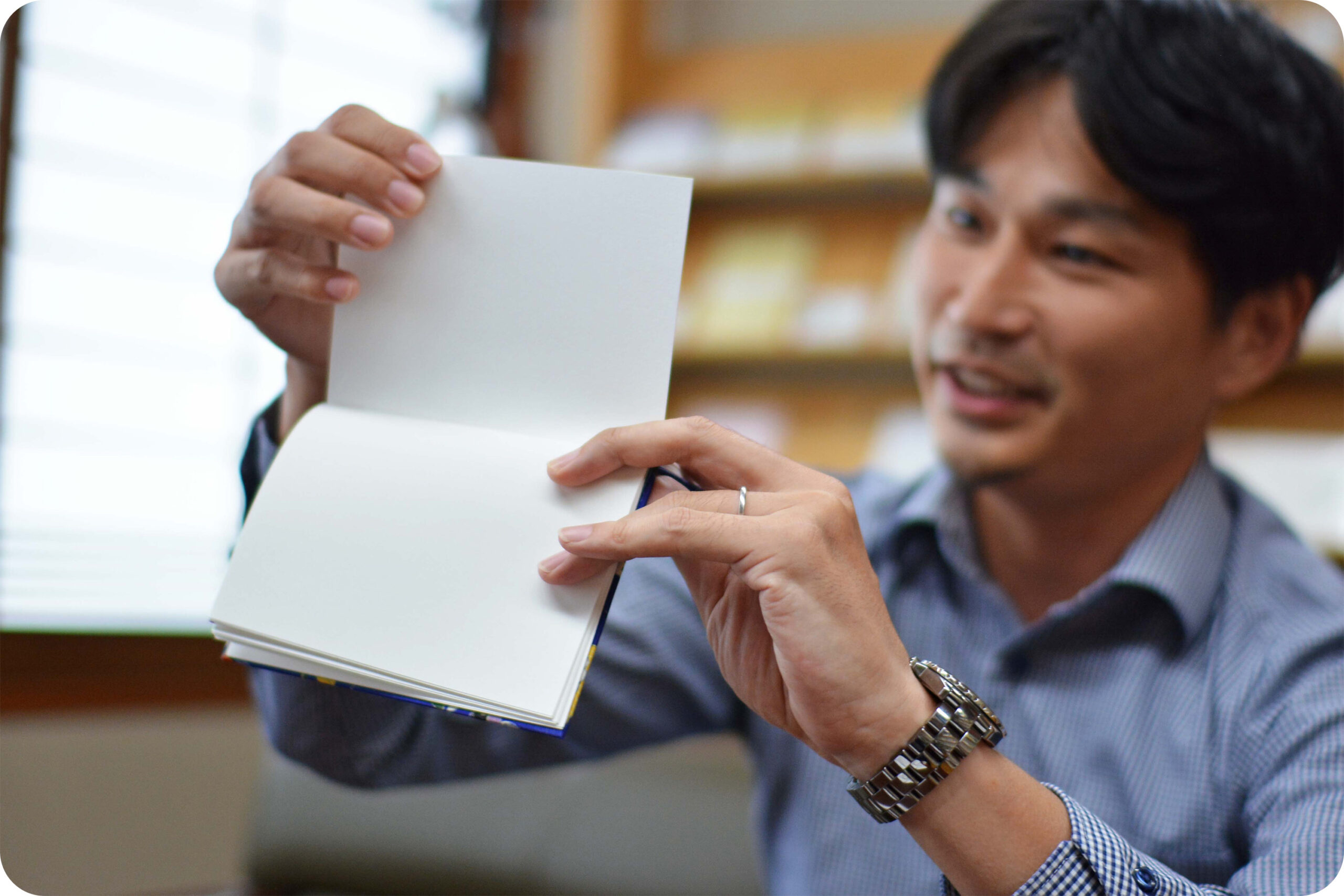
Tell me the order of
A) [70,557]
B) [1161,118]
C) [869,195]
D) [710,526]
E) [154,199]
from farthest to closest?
[869,195] → [154,199] → [70,557] → [1161,118] → [710,526]

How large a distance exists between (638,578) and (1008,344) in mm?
426

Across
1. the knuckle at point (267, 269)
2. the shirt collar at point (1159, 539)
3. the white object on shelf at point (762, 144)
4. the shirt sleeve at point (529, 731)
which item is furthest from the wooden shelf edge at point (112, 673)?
the white object on shelf at point (762, 144)

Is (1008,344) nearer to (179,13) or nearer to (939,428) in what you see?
(939,428)

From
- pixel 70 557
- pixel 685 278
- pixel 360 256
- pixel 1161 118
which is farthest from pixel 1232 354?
pixel 70 557

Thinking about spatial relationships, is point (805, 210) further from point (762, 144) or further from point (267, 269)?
point (267, 269)

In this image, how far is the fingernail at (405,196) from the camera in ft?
1.93

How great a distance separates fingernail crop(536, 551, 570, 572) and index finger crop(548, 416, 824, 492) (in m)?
0.04

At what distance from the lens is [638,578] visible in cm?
99

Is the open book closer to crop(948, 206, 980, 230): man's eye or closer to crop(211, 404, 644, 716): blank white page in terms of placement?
crop(211, 404, 644, 716): blank white page

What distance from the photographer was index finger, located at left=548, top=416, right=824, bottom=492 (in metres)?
0.55

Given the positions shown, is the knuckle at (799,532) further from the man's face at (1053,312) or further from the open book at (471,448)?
the man's face at (1053,312)

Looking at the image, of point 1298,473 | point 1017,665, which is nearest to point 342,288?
point 1017,665

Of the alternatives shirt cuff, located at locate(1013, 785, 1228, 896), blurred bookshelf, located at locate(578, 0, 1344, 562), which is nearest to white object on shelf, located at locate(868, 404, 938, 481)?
blurred bookshelf, located at locate(578, 0, 1344, 562)

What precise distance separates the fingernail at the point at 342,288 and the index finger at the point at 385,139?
0.26 feet
